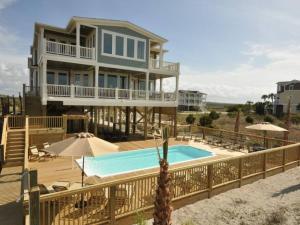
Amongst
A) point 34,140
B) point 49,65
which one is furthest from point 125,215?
point 49,65

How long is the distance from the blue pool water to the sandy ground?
474 centimetres

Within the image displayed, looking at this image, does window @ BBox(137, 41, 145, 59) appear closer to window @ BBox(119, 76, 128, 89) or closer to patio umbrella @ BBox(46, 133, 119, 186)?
window @ BBox(119, 76, 128, 89)

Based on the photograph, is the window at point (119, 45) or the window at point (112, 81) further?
the window at point (112, 81)

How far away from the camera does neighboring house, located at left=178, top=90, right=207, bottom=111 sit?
86.1 m

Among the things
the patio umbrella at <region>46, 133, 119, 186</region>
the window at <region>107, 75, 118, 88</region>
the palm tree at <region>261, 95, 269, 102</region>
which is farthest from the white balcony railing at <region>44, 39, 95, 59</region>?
the palm tree at <region>261, 95, 269, 102</region>

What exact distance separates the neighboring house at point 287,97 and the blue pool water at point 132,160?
41.8 meters

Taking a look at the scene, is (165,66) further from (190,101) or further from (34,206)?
(190,101)

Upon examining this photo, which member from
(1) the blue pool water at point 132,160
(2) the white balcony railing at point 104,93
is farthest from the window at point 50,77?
(1) the blue pool water at point 132,160

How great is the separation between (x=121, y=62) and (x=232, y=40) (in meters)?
8.71

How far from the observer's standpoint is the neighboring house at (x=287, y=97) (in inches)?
2008

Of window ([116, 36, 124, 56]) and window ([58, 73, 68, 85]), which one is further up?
window ([116, 36, 124, 56])

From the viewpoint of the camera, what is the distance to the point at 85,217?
6.65 metres

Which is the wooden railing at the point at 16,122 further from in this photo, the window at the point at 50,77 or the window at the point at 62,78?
the window at the point at 62,78

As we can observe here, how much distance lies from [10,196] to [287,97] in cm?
5603
